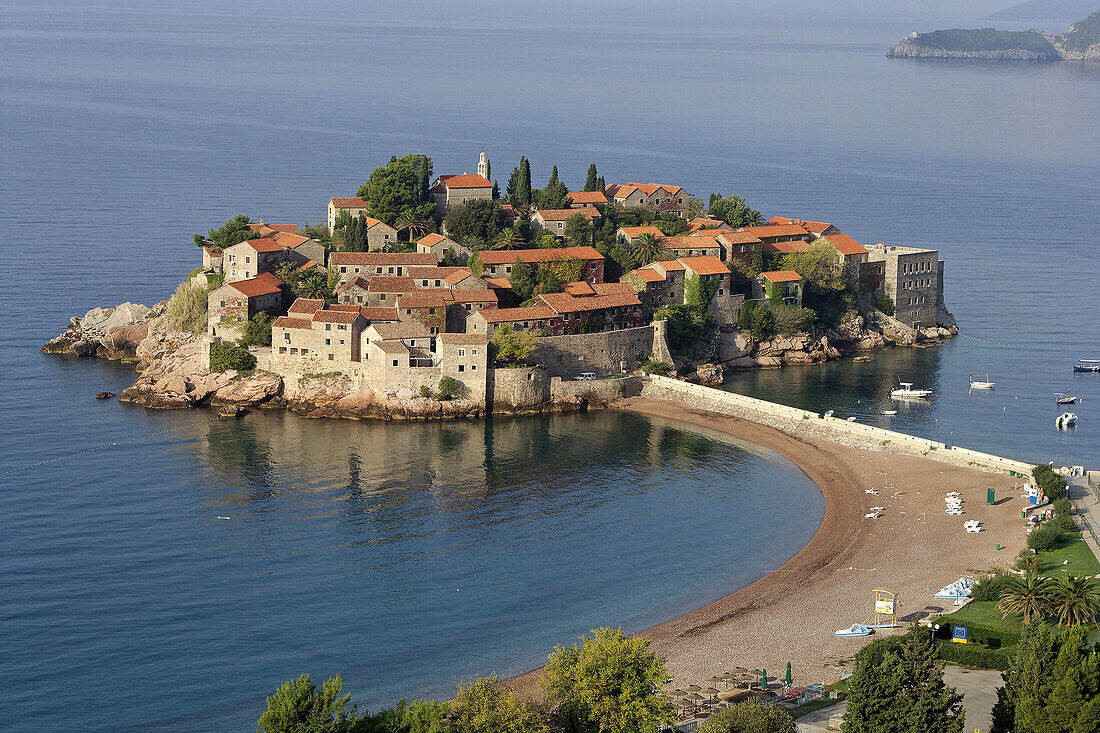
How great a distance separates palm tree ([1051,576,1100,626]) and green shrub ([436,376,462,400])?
36.2 metres

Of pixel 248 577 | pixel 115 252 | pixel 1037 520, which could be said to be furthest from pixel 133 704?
pixel 115 252

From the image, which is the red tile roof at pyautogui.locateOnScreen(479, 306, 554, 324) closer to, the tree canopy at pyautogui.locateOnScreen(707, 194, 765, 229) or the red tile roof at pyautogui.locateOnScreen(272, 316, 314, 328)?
the red tile roof at pyautogui.locateOnScreen(272, 316, 314, 328)

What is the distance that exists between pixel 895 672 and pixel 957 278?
80.8 m

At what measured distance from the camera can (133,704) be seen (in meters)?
41.5

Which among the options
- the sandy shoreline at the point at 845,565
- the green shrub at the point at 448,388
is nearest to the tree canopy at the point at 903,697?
the sandy shoreline at the point at 845,565

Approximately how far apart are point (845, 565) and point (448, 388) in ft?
87.6

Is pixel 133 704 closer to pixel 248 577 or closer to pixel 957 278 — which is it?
pixel 248 577

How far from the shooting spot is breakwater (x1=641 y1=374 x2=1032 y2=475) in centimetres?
6425

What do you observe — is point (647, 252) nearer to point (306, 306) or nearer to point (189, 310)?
point (306, 306)

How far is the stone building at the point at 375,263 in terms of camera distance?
7950cm

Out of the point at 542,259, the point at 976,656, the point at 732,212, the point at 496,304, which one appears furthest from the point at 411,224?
the point at 976,656

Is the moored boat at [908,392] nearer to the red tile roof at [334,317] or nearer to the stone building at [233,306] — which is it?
the red tile roof at [334,317]

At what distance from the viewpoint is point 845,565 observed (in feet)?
177

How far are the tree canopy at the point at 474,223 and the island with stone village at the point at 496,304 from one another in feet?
0.46
